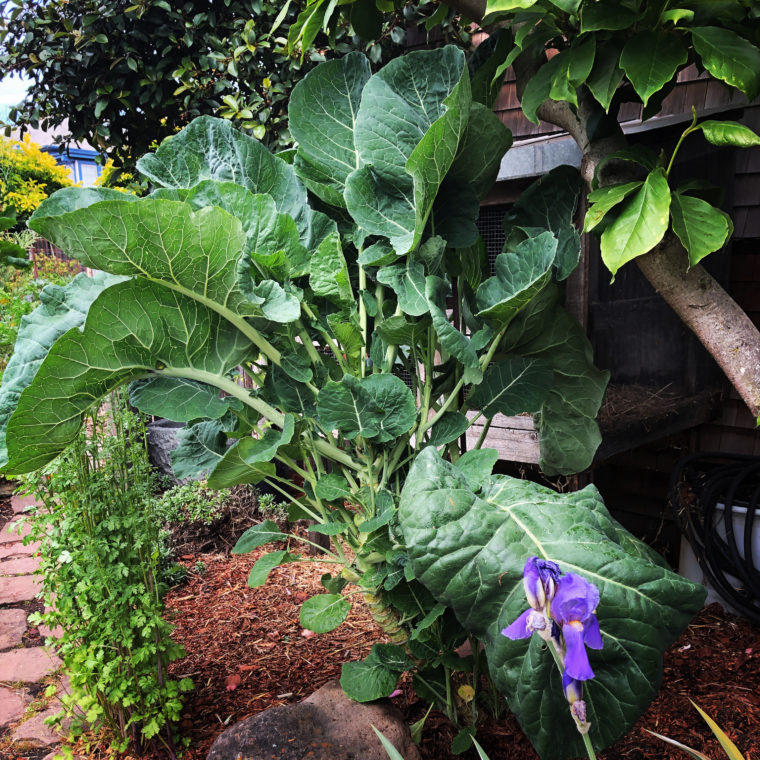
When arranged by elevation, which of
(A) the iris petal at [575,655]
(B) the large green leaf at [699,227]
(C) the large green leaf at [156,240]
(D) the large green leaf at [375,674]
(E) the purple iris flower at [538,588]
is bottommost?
(D) the large green leaf at [375,674]

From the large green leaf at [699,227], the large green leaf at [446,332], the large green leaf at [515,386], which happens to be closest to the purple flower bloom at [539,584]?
the large green leaf at [446,332]

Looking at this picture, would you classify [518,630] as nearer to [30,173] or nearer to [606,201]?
[606,201]

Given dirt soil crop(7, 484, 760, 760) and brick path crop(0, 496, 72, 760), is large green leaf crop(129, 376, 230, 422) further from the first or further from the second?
dirt soil crop(7, 484, 760, 760)

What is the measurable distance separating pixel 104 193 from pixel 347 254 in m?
0.64

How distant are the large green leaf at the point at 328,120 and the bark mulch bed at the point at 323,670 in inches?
55.9

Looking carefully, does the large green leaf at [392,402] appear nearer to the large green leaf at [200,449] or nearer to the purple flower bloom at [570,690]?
the large green leaf at [200,449]

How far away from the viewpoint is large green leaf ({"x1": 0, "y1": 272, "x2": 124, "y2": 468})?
1.42 meters

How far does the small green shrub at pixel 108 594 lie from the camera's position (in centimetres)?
159

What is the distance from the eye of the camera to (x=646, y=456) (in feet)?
9.77

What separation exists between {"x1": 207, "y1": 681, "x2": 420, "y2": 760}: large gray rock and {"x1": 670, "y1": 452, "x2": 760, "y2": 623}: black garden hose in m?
1.45

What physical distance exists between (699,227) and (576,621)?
2.97ft

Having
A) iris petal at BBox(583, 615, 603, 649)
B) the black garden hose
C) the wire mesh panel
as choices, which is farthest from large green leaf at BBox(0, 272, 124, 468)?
the black garden hose

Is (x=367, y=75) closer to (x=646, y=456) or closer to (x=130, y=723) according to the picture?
(x=130, y=723)

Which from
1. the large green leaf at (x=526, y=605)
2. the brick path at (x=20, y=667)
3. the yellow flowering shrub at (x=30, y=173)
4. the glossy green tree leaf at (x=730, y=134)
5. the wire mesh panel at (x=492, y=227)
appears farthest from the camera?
the yellow flowering shrub at (x=30, y=173)
